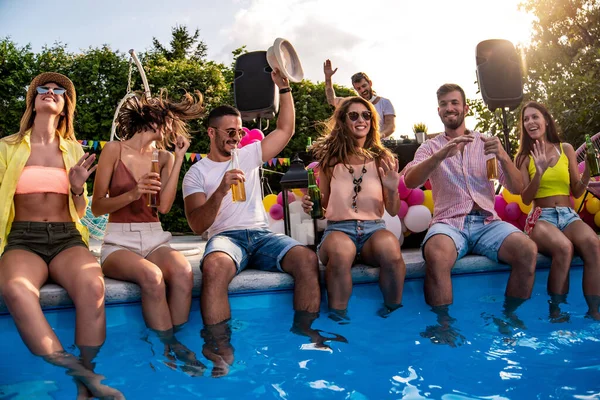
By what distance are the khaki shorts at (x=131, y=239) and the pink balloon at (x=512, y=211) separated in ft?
12.0

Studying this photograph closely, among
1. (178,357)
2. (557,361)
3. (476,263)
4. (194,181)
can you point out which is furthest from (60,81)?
(557,361)

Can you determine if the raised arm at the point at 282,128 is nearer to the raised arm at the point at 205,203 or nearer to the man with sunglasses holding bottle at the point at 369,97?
the raised arm at the point at 205,203

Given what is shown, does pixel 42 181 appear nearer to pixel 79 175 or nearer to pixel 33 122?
pixel 79 175

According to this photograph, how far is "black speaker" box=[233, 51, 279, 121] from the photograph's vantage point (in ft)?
17.1

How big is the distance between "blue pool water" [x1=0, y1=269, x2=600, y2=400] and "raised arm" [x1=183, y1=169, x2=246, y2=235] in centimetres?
52

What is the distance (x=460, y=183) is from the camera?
3873mm

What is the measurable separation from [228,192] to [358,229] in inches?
36.3

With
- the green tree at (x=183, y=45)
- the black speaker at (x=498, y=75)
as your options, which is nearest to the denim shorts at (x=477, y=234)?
the black speaker at (x=498, y=75)

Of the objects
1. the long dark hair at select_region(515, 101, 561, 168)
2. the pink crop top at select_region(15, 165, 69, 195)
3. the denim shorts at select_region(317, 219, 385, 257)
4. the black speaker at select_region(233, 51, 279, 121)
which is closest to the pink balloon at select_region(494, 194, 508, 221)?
the long dark hair at select_region(515, 101, 561, 168)

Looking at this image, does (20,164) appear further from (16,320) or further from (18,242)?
(16,320)

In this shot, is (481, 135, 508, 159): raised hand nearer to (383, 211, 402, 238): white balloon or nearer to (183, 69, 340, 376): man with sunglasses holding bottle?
(383, 211, 402, 238): white balloon

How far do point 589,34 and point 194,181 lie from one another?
14.0 meters

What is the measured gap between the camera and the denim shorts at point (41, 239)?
3.04 meters

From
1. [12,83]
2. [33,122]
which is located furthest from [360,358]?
[12,83]
